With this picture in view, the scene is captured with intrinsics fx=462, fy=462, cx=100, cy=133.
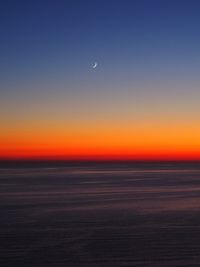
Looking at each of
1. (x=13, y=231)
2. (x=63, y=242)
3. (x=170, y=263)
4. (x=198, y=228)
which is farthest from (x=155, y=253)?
(x=13, y=231)

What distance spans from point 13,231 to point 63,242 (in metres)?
2.88

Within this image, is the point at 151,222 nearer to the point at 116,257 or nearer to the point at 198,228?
the point at 198,228

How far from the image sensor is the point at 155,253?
42.3ft

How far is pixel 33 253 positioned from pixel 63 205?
12.8 metres

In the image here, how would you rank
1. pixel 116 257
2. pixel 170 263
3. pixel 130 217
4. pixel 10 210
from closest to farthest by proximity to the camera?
pixel 170 263 < pixel 116 257 < pixel 130 217 < pixel 10 210

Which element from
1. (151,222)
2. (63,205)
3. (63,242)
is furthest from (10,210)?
(63,242)

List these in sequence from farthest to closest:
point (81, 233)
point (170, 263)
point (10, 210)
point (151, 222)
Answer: point (10, 210) → point (151, 222) → point (81, 233) → point (170, 263)

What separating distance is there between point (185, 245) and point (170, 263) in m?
2.30

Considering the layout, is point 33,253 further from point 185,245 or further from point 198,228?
point 198,228

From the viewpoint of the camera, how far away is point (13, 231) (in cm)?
1672

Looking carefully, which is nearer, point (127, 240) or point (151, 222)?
point (127, 240)

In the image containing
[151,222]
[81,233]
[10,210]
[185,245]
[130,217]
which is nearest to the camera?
[185,245]

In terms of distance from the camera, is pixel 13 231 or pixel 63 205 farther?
pixel 63 205

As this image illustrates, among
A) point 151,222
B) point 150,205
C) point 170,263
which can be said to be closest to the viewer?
point 170,263
